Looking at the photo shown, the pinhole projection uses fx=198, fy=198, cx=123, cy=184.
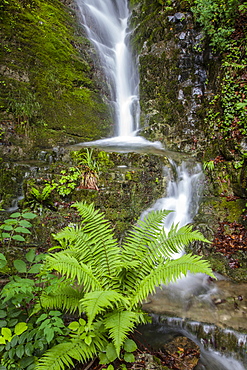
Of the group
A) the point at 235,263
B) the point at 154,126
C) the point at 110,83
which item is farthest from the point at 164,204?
the point at 110,83

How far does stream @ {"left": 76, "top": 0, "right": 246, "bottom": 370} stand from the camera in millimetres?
2439

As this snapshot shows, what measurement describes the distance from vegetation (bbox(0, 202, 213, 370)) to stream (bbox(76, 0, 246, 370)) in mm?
1012

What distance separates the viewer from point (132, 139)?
7.31 meters

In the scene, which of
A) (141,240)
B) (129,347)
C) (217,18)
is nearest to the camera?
(129,347)

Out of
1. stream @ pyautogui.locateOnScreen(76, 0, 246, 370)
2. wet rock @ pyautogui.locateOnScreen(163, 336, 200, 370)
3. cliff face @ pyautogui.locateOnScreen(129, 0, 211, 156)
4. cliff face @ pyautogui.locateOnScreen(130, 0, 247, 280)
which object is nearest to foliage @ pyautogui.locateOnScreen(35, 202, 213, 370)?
wet rock @ pyautogui.locateOnScreen(163, 336, 200, 370)

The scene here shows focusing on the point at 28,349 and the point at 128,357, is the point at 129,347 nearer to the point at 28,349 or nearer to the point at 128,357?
the point at 128,357

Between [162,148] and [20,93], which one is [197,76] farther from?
[20,93]

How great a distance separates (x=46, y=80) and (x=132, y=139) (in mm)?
3515

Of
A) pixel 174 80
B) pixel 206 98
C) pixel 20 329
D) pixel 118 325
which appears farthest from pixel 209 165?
pixel 20 329

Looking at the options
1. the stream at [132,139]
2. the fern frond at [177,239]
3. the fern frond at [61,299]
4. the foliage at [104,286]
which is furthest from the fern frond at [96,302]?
the stream at [132,139]

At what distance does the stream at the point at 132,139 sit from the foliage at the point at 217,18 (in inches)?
122

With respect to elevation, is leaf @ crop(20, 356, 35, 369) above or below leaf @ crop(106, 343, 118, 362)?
above

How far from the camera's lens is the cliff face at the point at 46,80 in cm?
602

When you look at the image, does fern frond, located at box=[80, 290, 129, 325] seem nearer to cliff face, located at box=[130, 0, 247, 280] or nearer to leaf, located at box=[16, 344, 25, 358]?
leaf, located at box=[16, 344, 25, 358]
